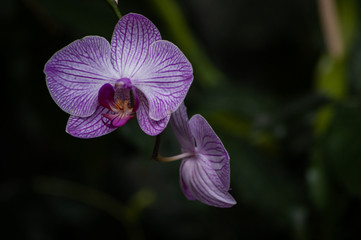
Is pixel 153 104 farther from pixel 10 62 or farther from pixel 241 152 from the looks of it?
pixel 10 62

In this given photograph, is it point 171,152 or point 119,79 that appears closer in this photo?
point 119,79

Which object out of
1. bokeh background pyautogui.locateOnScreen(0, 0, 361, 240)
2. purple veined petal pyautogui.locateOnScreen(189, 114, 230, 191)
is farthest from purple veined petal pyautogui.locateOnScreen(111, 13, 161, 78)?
bokeh background pyautogui.locateOnScreen(0, 0, 361, 240)

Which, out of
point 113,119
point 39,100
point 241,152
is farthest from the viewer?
point 39,100

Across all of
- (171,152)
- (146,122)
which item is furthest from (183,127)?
(171,152)

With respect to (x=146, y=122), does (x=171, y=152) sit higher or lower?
lower

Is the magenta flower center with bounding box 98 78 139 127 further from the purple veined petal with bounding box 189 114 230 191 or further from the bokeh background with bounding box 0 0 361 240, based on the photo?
the bokeh background with bounding box 0 0 361 240

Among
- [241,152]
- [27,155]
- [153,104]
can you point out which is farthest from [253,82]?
[153,104]

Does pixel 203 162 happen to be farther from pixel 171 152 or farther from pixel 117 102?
pixel 171 152
